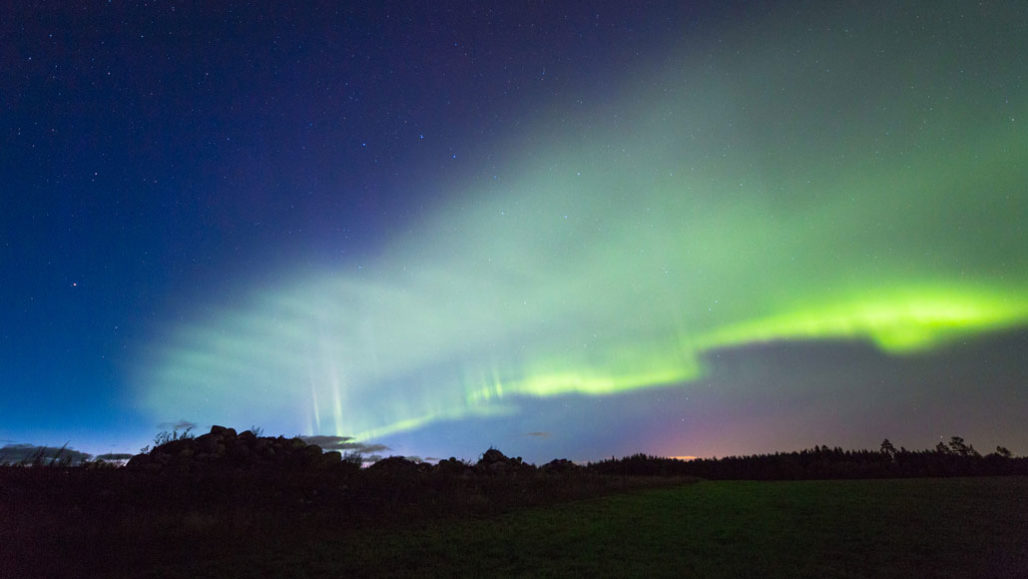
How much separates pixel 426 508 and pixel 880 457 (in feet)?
134

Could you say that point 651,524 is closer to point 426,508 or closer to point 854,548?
point 854,548

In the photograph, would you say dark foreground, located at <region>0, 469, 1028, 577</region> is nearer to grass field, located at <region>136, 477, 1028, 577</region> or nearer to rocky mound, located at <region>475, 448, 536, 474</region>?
grass field, located at <region>136, 477, 1028, 577</region>

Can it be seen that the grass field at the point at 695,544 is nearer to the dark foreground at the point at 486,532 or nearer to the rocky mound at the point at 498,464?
the dark foreground at the point at 486,532

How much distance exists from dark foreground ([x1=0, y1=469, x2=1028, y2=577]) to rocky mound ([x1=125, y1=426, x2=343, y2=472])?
2915 mm

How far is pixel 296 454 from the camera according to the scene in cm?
2094

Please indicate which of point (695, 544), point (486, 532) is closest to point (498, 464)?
point (486, 532)

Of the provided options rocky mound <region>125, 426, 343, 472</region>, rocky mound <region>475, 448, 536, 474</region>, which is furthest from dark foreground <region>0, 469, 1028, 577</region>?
rocky mound <region>475, 448, 536, 474</region>

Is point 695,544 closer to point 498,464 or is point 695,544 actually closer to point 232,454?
point 232,454

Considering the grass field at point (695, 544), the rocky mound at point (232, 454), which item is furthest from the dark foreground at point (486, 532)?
the rocky mound at point (232, 454)

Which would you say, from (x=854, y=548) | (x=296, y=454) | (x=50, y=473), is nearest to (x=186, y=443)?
(x=296, y=454)

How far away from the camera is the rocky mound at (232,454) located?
1781cm

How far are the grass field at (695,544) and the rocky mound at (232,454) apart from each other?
10130 millimetres

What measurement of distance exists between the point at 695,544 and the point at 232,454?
729 inches

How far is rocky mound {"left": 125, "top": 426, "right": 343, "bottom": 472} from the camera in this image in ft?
58.4
